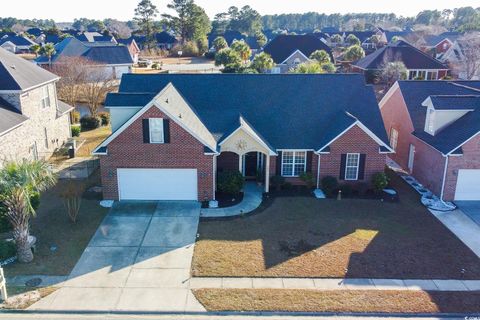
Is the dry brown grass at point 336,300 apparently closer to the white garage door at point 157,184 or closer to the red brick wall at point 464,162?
the white garage door at point 157,184

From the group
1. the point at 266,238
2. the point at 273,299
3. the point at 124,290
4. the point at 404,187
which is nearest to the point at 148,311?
the point at 124,290

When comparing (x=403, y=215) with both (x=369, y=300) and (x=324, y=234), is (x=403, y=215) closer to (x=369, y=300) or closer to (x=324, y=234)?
(x=324, y=234)

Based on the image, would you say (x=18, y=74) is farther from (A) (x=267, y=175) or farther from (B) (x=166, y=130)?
(A) (x=267, y=175)

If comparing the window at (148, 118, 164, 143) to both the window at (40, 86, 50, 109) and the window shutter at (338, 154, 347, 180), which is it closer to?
the window shutter at (338, 154, 347, 180)

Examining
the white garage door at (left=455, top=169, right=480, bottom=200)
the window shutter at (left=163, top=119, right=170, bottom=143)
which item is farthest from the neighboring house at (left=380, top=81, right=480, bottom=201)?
the window shutter at (left=163, top=119, right=170, bottom=143)

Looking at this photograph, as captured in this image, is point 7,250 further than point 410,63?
No

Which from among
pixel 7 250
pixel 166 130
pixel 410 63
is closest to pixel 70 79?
pixel 166 130

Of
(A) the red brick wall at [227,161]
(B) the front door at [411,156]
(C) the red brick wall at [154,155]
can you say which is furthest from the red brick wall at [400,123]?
(C) the red brick wall at [154,155]
